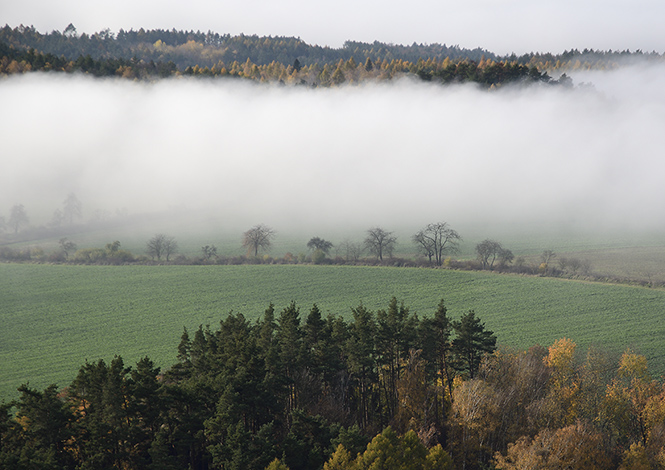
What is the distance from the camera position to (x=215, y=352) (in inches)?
1815

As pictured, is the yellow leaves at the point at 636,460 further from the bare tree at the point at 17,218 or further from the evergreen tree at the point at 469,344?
the bare tree at the point at 17,218

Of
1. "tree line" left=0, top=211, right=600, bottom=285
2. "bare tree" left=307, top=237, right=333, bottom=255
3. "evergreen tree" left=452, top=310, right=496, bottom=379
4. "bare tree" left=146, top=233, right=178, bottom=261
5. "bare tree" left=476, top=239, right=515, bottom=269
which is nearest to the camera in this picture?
"evergreen tree" left=452, top=310, right=496, bottom=379

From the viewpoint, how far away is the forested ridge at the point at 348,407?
3203 cm

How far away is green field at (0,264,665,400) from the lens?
62.9 meters

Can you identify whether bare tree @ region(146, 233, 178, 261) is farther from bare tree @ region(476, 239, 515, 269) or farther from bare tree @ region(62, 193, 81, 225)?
bare tree @ region(476, 239, 515, 269)

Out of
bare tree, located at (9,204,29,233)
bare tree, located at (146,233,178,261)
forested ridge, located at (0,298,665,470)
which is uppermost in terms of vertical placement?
bare tree, located at (9,204,29,233)

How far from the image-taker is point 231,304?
82125 mm

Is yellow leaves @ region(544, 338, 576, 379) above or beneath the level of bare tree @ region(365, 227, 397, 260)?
beneath

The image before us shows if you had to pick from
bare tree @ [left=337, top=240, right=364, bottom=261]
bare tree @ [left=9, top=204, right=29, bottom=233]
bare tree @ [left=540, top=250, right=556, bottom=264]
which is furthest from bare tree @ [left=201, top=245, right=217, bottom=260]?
bare tree @ [left=540, top=250, right=556, bottom=264]

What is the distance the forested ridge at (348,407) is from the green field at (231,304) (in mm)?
9942

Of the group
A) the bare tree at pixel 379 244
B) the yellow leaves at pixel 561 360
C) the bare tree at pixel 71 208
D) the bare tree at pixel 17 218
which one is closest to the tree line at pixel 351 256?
the bare tree at pixel 379 244

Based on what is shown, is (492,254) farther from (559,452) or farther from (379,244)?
(559,452)

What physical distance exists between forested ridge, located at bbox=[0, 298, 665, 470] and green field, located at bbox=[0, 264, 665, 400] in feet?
32.6

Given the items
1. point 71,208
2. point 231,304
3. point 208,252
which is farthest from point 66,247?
point 231,304
